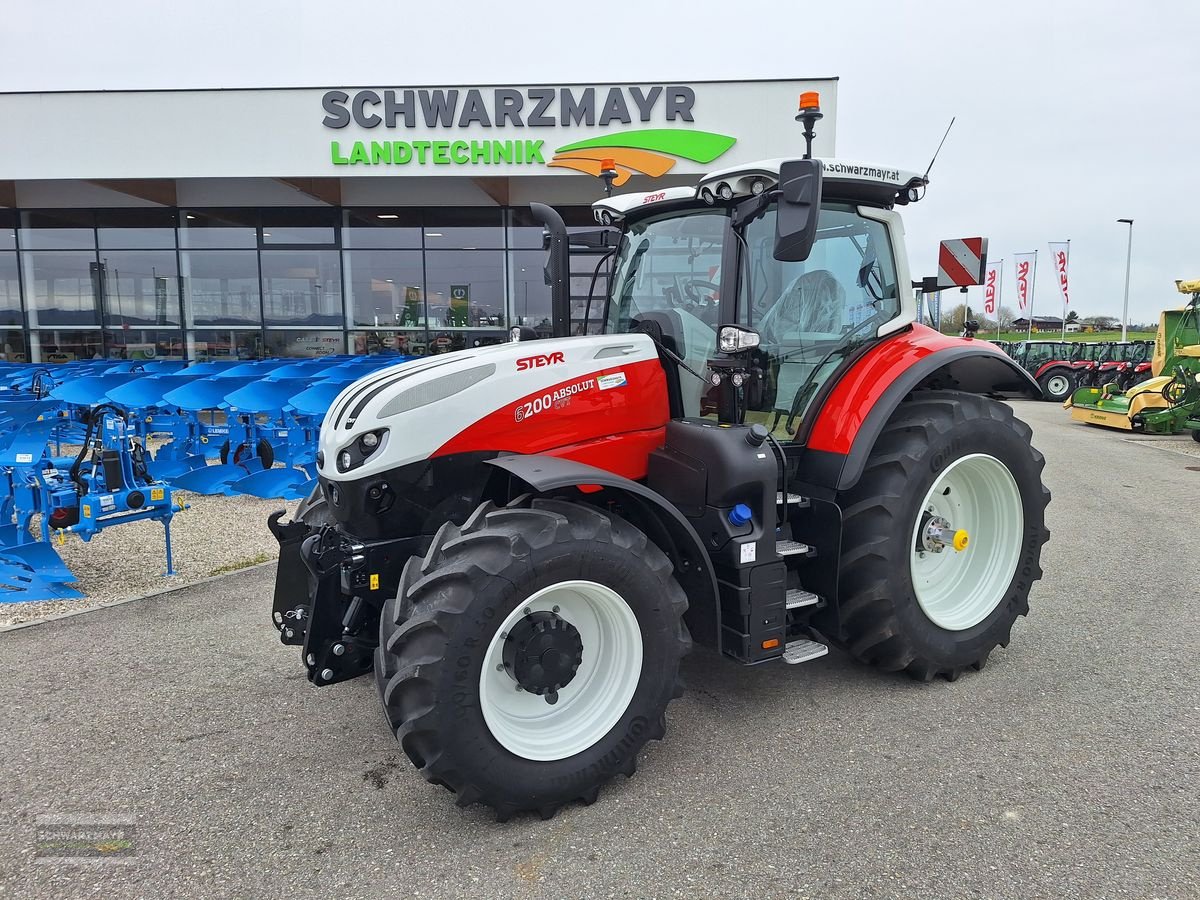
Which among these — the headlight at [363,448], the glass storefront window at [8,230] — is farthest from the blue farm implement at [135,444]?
the glass storefront window at [8,230]

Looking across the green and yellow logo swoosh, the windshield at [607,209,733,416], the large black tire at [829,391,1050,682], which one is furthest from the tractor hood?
the green and yellow logo swoosh

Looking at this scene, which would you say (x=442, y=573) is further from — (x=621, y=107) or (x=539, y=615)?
(x=621, y=107)

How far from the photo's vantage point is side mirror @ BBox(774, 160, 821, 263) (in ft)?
9.04

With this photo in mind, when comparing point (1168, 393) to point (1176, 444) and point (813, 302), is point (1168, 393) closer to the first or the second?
point (1176, 444)

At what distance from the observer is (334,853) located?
2.53 m

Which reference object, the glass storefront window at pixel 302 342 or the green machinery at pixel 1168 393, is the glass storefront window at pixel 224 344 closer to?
the glass storefront window at pixel 302 342

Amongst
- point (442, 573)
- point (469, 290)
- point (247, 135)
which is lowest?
point (442, 573)

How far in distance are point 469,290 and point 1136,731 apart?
14327mm

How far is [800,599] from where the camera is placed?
341 cm

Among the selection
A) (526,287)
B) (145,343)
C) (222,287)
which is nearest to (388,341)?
(526,287)

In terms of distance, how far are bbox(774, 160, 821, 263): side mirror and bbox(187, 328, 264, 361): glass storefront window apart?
15.2 m

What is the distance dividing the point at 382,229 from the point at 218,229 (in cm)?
338

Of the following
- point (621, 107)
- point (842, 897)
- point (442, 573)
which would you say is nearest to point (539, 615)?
point (442, 573)

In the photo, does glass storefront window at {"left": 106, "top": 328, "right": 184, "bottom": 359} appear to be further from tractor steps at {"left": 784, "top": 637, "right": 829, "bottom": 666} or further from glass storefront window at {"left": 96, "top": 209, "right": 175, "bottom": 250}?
tractor steps at {"left": 784, "top": 637, "right": 829, "bottom": 666}
